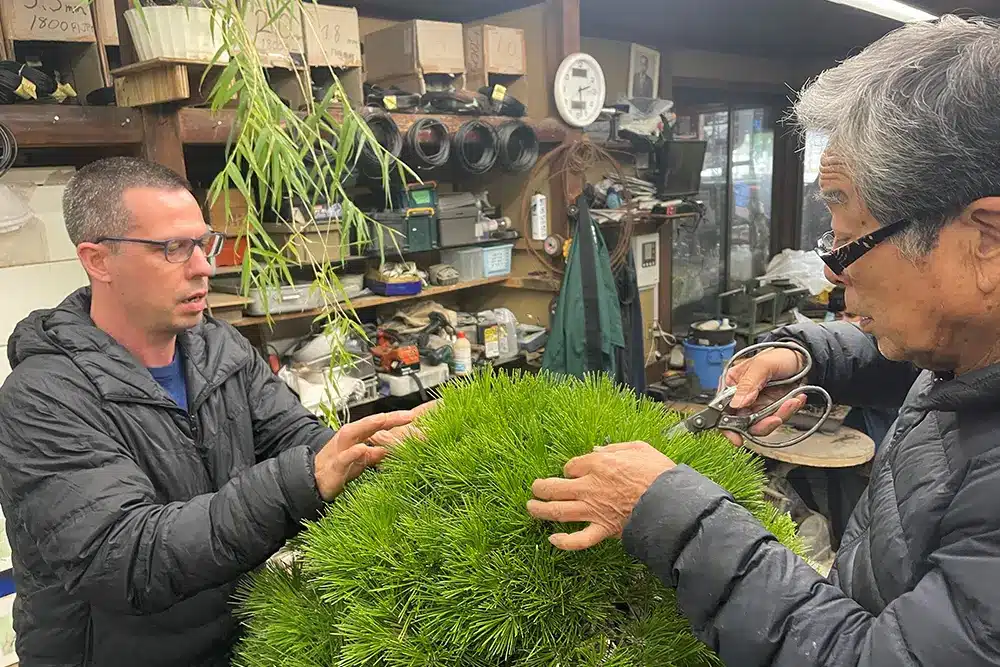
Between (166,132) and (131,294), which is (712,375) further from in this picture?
(131,294)

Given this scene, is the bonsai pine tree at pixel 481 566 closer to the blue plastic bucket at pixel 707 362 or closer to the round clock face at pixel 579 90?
the round clock face at pixel 579 90

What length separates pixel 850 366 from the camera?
134 centimetres

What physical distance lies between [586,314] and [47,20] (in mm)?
2570

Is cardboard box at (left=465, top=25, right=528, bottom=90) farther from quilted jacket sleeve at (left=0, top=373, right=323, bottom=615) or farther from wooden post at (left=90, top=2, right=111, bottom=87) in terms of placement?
quilted jacket sleeve at (left=0, top=373, right=323, bottom=615)

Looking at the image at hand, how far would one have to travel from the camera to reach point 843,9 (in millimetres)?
4664

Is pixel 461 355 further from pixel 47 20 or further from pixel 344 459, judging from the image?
pixel 344 459

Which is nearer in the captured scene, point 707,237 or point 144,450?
Result: point 144,450

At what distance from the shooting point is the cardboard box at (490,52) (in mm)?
3602

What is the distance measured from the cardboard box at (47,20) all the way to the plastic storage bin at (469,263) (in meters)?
2.03

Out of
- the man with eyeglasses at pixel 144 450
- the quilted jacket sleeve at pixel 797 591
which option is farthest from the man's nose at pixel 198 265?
the quilted jacket sleeve at pixel 797 591

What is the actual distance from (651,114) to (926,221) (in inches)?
165

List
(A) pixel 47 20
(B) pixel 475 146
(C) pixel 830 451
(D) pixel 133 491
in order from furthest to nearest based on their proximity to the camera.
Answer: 1. (C) pixel 830 451
2. (B) pixel 475 146
3. (A) pixel 47 20
4. (D) pixel 133 491

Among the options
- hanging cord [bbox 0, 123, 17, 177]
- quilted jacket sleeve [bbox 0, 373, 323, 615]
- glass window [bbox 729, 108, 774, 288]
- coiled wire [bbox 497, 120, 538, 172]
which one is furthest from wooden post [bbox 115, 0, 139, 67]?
glass window [bbox 729, 108, 774, 288]

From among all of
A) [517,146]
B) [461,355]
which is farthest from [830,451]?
[517,146]
